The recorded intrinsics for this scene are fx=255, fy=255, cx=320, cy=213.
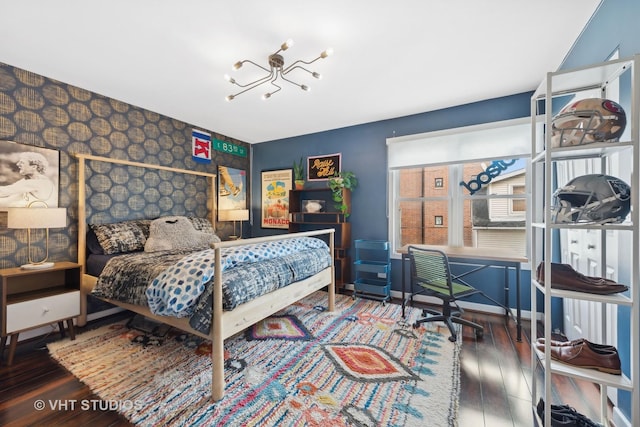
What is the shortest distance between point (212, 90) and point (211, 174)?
1.56 m

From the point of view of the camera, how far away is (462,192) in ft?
10.4

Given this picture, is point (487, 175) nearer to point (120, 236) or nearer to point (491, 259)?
point (491, 259)

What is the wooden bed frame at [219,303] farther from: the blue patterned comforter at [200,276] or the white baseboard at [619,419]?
the white baseboard at [619,419]

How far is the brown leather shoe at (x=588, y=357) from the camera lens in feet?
3.69

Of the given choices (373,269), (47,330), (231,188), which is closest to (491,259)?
(373,269)

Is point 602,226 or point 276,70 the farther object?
point 276,70

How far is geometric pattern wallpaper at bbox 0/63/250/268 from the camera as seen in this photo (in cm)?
232

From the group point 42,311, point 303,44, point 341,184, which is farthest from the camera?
point 341,184

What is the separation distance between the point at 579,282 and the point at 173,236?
3.45 meters

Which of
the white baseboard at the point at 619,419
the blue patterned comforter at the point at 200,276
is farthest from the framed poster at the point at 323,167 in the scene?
the white baseboard at the point at 619,419

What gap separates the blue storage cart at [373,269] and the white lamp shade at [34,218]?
3031 millimetres

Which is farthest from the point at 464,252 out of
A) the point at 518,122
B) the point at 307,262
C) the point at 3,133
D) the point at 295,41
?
the point at 3,133

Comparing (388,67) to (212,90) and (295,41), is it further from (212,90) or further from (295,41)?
(212,90)

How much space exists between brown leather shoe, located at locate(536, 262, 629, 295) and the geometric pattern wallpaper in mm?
3934
